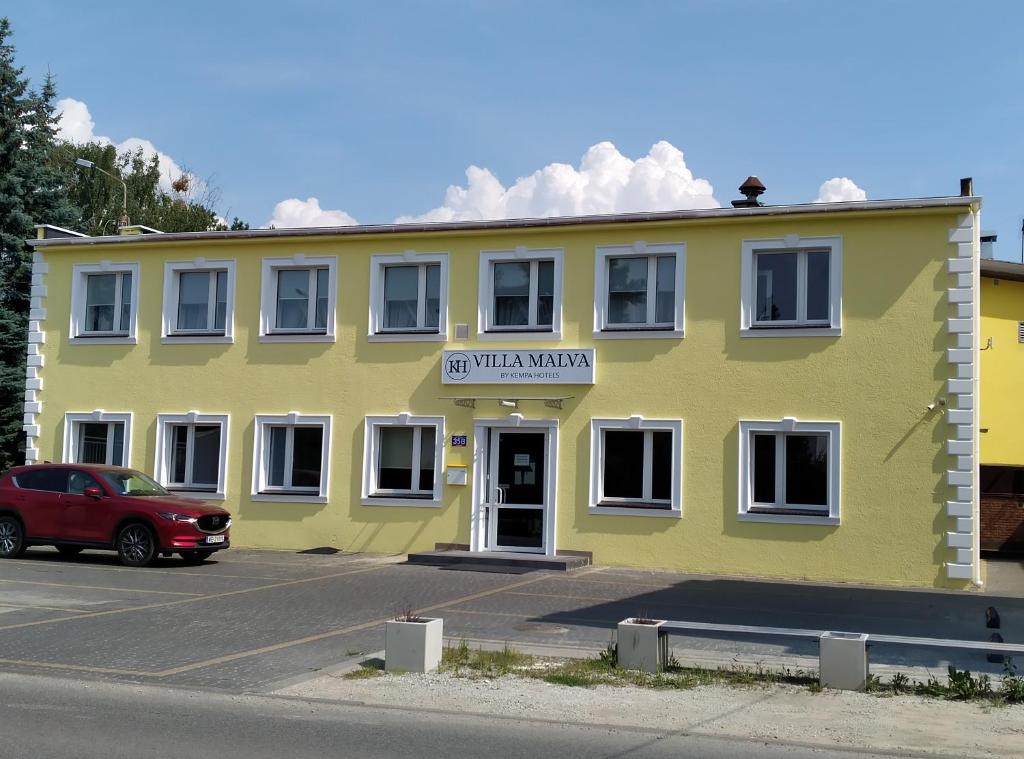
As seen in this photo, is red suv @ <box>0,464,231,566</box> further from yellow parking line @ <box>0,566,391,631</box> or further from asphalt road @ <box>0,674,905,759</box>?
asphalt road @ <box>0,674,905,759</box>

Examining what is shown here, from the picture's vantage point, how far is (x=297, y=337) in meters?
21.9

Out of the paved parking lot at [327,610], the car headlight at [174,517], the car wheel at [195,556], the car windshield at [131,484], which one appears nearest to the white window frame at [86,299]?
the car windshield at [131,484]

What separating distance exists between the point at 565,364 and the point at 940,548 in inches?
276

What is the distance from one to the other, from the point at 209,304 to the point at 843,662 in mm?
16653

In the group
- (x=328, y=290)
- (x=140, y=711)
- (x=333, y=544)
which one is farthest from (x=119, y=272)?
(x=140, y=711)

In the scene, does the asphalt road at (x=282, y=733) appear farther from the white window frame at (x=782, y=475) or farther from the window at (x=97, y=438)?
the window at (x=97, y=438)

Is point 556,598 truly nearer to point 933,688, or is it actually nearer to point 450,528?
point 450,528

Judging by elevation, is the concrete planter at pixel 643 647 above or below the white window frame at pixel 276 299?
below

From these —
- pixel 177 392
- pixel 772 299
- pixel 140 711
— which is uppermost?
pixel 772 299

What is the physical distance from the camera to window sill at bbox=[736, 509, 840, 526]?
18.4 metres

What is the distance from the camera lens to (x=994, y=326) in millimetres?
26125

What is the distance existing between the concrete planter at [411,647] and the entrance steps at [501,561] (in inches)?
348

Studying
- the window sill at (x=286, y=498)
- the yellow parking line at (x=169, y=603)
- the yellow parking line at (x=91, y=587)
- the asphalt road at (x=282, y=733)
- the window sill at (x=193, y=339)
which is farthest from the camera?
the window sill at (x=193, y=339)

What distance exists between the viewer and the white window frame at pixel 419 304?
21.1 metres
